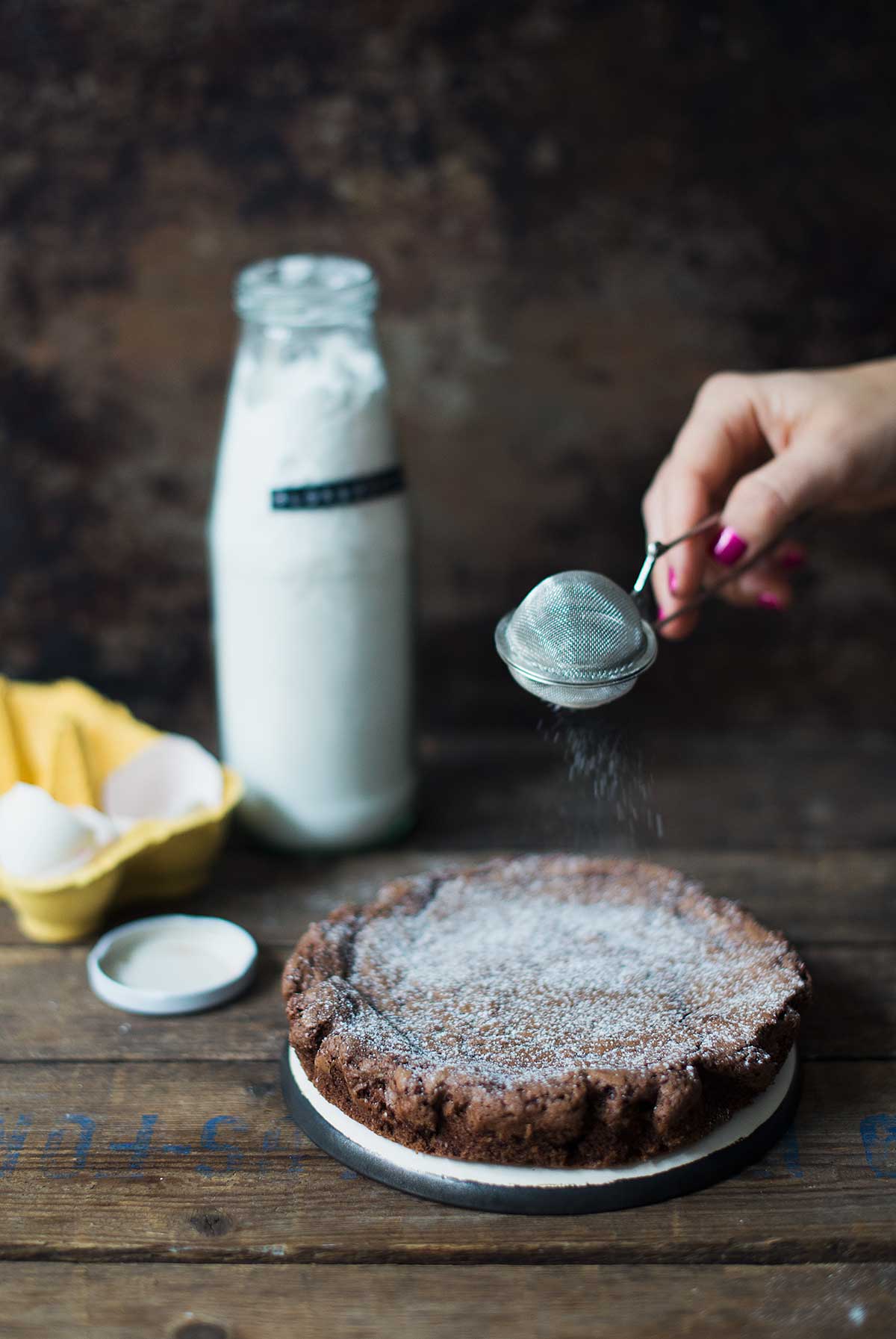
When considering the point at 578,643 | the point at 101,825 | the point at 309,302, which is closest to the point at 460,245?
the point at 309,302

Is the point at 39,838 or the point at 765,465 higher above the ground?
the point at 765,465

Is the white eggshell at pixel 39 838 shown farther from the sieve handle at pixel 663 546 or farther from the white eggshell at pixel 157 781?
the sieve handle at pixel 663 546

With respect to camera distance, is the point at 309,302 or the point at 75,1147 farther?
the point at 309,302

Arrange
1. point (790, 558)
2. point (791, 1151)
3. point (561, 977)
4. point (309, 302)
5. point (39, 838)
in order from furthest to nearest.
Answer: point (790, 558)
point (309, 302)
point (39, 838)
point (561, 977)
point (791, 1151)

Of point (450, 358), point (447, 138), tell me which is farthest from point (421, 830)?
point (447, 138)

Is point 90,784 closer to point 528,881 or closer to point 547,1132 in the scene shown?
point 528,881

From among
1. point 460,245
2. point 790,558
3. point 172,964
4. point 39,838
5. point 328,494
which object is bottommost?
point 172,964

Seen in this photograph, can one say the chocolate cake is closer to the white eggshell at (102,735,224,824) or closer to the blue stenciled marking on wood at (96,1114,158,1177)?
the blue stenciled marking on wood at (96,1114,158,1177)

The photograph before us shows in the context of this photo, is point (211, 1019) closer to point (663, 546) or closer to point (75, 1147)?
point (75, 1147)
